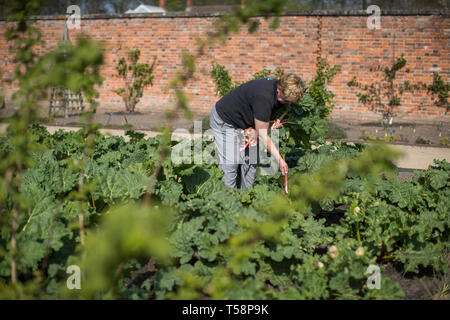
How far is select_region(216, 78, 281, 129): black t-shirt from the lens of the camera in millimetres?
3242

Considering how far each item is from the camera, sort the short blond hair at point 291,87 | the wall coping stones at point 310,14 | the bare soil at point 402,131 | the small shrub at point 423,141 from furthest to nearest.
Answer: the wall coping stones at point 310,14
the bare soil at point 402,131
the small shrub at point 423,141
the short blond hair at point 291,87

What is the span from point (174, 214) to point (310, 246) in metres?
0.95

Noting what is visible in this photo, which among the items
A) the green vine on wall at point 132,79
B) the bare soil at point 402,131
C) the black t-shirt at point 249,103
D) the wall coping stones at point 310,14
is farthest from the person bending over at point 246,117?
the green vine on wall at point 132,79

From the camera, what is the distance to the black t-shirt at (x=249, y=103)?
10.6 ft

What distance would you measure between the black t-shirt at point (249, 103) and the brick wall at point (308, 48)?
666 centimetres

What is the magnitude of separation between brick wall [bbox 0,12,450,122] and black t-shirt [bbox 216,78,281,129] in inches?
262

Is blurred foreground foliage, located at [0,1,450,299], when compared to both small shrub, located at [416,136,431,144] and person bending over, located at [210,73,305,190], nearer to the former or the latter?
person bending over, located at [210,73,305,190]

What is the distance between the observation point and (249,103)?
352 centimetres

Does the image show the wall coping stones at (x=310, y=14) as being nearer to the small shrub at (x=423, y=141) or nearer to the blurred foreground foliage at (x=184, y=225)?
the small shrub at (x=423, y=141)

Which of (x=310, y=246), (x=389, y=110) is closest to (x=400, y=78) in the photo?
(x=389, y=110)

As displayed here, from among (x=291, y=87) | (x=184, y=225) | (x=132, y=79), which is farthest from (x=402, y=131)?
(x=132, y=79)

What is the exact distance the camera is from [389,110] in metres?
11.3
